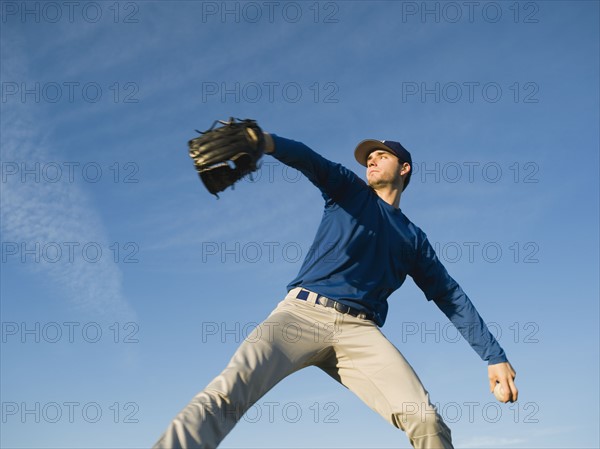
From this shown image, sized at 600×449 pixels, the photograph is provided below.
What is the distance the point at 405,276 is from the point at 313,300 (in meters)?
1.09

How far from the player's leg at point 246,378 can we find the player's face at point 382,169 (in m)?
1.55

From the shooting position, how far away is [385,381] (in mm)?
4527

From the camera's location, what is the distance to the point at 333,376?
491 cm

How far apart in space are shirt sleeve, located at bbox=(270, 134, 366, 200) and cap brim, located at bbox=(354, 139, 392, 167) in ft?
2.36

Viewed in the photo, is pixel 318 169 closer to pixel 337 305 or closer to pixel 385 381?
pixel 337 305

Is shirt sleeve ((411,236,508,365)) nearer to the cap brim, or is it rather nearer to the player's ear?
the player's ear

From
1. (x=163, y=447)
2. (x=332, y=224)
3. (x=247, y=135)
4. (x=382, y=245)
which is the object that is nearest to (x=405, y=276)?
(x=382, y=245)

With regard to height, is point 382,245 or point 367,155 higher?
point 367,155

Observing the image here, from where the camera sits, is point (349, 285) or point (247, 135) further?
point (349, 285)

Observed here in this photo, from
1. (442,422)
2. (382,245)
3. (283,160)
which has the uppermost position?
(283,160)

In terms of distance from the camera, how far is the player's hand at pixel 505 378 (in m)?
5.04

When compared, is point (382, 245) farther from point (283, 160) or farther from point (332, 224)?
point (283, 160)

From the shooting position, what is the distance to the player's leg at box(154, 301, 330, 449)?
3.58 m

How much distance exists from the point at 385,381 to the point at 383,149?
7.76 feet
